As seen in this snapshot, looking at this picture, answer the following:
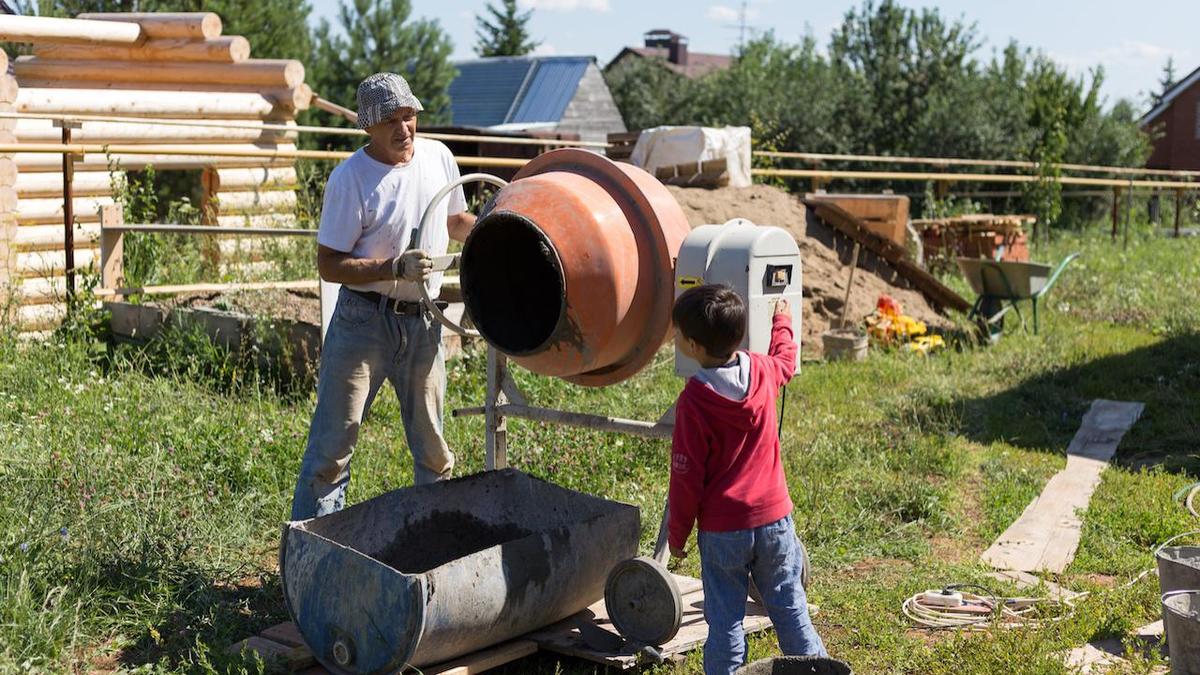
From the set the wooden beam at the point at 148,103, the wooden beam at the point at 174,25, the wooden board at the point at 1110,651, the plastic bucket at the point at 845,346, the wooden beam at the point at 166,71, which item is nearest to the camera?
the wooden board at the point at 1110,651

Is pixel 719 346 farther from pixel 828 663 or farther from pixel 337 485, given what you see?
pixel 337 485

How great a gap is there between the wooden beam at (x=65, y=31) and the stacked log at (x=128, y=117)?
11mm

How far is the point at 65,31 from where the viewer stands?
32.5ft

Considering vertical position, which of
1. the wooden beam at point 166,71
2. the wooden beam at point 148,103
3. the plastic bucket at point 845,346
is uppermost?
the wooden beam at point 166,71

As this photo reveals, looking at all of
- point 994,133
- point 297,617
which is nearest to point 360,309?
point 297,617

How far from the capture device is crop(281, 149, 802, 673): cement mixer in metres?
3.87

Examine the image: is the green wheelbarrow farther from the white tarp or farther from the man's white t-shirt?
the man's white t-shirt

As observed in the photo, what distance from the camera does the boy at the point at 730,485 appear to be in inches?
142

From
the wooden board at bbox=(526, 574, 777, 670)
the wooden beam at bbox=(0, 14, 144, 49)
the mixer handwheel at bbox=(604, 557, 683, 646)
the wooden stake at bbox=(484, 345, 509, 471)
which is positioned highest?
the wooden beam at bbox=(0, 14, 144, 49)

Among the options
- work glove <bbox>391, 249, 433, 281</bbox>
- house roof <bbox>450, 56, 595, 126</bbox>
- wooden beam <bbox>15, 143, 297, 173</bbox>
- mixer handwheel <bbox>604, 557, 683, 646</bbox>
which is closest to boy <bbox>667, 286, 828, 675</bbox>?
mixer handwheel <bbox>604, 557, 683, 646</bbox>

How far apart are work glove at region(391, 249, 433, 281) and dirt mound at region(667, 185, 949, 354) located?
19.4 feet

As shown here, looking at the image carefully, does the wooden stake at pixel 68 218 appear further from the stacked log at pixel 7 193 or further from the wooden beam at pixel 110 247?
the stacked log at pixel 7 193

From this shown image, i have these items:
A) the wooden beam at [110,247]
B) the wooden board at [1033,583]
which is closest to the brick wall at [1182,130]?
the wooden beam at [110,247]

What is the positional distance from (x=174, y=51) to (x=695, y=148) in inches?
193
